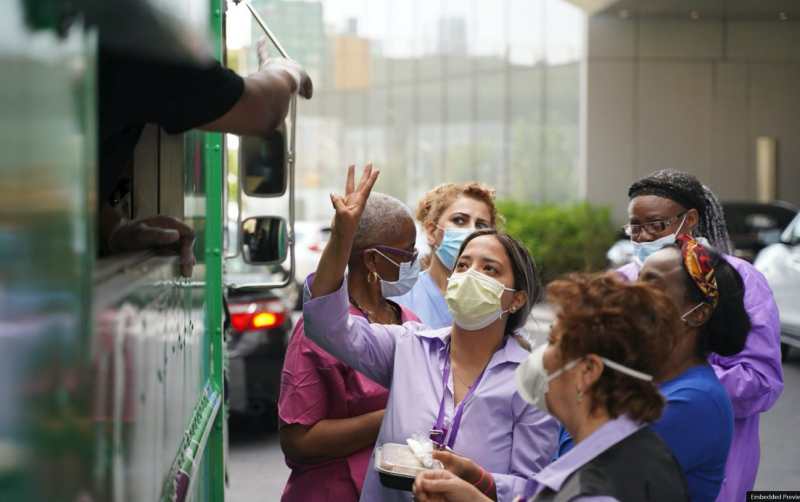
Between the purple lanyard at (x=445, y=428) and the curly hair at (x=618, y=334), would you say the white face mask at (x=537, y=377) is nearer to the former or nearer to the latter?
the curly hair at (x=618, y=334)

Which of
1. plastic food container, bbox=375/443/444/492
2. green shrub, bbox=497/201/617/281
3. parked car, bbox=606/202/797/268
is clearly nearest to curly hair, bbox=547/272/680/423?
plastic food container, bbox=375/443/444/492

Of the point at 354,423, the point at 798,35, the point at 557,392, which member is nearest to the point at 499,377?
the point at 354,423

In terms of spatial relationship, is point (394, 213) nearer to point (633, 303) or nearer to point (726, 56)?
point (633, 303)

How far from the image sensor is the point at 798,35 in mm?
20250

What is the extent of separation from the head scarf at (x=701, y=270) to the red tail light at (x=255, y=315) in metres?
4.48

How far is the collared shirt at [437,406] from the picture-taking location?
256cm

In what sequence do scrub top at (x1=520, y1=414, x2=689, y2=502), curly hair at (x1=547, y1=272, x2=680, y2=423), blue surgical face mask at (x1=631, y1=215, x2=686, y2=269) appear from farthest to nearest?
blue surgical face mask at (x1=631, y1=215, x2=686, y2=269), curly hair at (x1=547, y1=272, x2=680, y2=423), scrub top at (x1=520, y1=414, x2=689, y2=502)

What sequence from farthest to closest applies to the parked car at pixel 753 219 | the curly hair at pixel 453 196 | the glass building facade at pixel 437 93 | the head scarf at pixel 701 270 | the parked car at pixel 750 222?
the glass building facade at pixel 437 93 < the parked car at pixel 753 219 < the parked car at pixel 750 222 < the curly hair at pixel 453 196 < the head scarf at pixel 701 270

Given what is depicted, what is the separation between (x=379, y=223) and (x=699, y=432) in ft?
4.67

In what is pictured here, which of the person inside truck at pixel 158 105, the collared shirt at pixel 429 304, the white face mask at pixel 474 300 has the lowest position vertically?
the collared shirt at pixel 429 304

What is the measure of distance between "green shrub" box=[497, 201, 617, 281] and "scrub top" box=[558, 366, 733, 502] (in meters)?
15.4

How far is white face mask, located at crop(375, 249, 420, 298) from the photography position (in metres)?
3.26

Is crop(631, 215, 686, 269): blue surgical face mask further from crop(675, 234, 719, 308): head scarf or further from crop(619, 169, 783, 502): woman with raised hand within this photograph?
crop(675, 234, 719, 308): head scarf

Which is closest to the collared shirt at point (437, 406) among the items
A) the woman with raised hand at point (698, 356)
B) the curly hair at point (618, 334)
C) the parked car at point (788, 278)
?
the woman with raised hand at point (698, 356)
